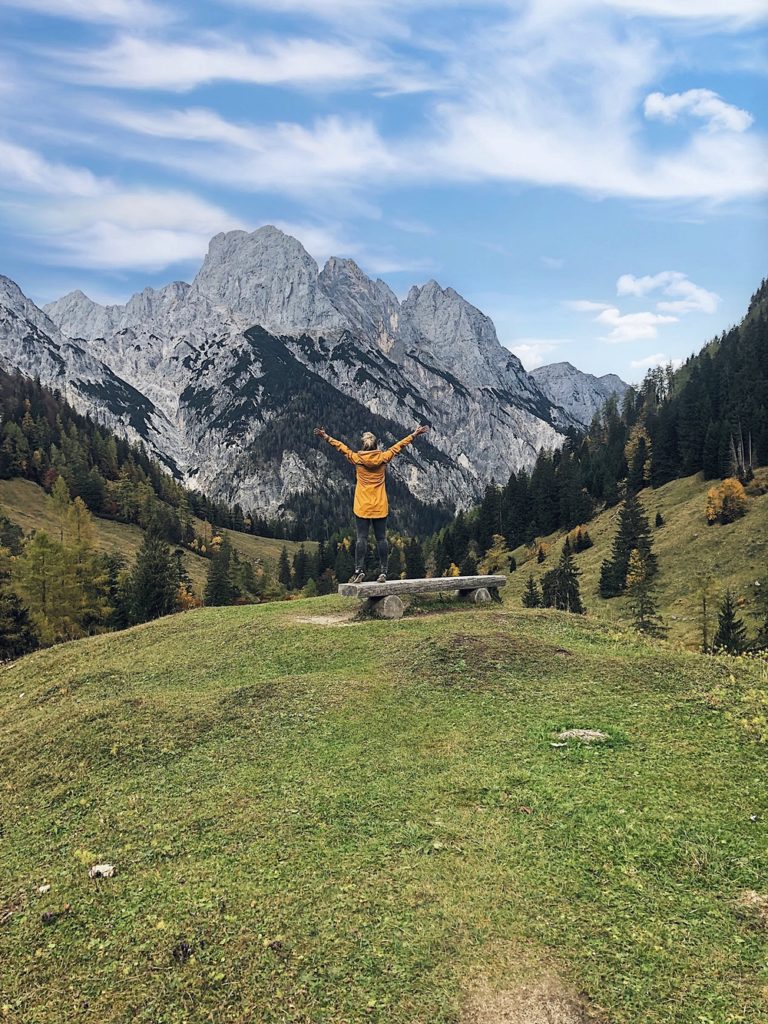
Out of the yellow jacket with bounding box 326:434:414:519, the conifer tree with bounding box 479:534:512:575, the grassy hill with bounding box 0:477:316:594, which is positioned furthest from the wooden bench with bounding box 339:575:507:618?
the grassy hill with bounding box 0:477:316:594

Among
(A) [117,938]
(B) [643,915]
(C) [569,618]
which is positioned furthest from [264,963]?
(C) [569,618]

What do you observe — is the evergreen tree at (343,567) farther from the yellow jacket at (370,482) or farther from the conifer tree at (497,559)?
the yellow jacket at (370,482)

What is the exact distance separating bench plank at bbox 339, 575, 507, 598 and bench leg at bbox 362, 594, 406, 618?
0.26 metres

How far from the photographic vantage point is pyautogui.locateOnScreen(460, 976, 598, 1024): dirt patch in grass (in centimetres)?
574

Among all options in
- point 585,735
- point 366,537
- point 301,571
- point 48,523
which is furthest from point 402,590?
point 48,523

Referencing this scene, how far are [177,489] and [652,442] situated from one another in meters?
139

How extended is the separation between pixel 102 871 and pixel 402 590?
15.3 metres

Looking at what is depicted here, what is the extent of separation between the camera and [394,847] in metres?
8.49

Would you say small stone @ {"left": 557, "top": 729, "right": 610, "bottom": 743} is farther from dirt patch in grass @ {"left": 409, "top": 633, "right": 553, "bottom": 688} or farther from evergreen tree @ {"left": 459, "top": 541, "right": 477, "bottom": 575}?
evergreen tree @ {"left": 459, "top": 541, "right": 477, "bottom": 575}

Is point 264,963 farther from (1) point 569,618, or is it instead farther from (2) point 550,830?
(1) point 569,618

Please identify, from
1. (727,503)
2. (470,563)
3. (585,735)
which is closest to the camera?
(585,735)

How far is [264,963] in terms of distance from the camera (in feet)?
21.2

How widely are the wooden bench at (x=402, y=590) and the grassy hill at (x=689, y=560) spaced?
133ft

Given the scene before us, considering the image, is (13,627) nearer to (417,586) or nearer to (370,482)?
(370,482)
